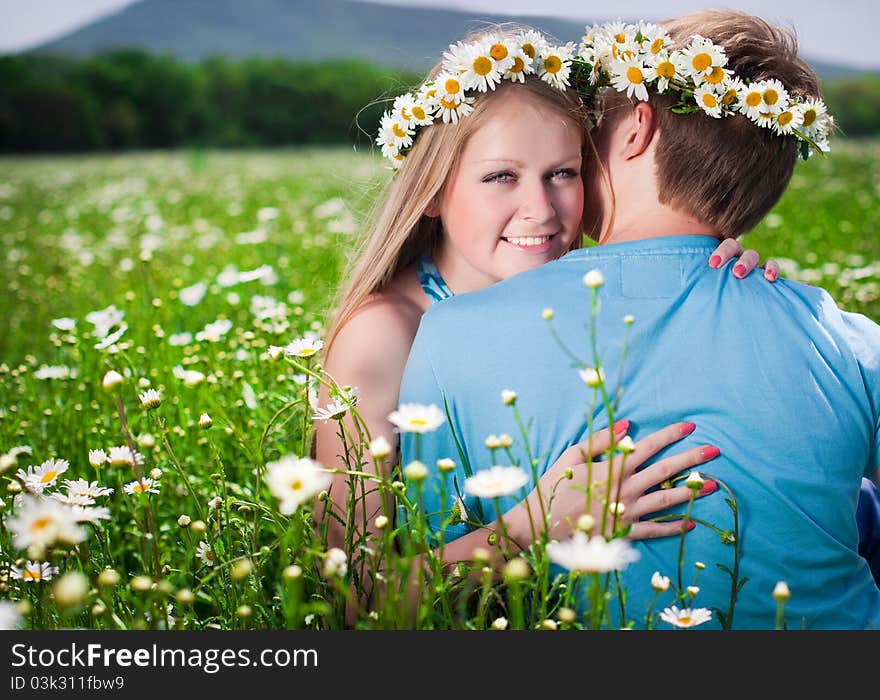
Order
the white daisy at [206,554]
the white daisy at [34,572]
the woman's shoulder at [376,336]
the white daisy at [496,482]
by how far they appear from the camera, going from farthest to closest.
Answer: the woman's shoulder at [376,336], the white daisy at [206,554], the white daisy at [34,572], the white daisy at [496,482]

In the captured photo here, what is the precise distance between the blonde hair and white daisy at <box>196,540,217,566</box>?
0.66 meters

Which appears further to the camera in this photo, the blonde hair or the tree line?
the tree line

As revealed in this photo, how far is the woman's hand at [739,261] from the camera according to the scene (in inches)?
62.8

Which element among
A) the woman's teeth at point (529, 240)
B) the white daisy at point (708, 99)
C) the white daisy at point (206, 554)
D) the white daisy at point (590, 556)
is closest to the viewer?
the white daisy at point (590, 556)

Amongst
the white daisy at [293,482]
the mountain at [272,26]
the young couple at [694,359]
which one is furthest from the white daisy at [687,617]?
the mountain at [272,26]

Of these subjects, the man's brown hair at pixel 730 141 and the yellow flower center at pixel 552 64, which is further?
the yellow flower center at pixel 552 64

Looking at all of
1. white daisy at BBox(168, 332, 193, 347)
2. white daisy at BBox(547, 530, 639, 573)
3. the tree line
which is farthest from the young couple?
the tree line

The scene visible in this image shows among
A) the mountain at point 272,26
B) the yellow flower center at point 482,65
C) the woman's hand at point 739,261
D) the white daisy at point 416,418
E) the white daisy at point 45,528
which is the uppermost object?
the mountain at point 272,26

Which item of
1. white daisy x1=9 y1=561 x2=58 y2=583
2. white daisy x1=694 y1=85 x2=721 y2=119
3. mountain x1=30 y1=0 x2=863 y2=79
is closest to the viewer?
white daisy x1=9 y1=561 x2=58 y2=583

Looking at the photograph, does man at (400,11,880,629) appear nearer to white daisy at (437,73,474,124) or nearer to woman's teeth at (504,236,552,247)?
woman's teeth at (504,236,552,247)

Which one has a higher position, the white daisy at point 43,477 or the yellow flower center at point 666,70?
the yellow flower center at point 666,70

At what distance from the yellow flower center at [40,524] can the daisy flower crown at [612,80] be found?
145cm

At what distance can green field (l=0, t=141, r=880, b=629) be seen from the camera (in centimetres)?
164

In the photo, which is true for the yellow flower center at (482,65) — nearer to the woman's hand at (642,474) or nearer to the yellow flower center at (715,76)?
the yellow flower center at (715,76)
